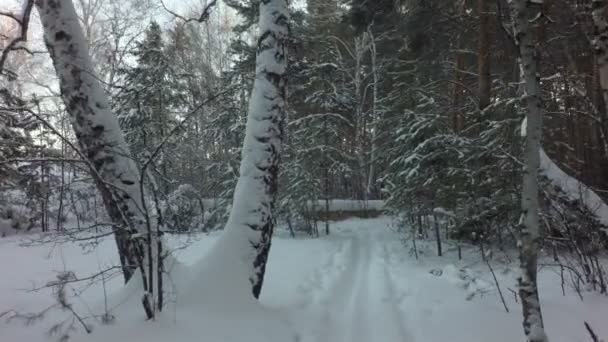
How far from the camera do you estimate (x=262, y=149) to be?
190 inches

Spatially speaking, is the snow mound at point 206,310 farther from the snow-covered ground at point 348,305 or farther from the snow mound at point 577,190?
the snow mound at point 577,190

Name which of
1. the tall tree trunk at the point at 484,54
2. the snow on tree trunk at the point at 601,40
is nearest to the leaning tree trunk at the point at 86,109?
the snow on tree trunk at the point at 601,40

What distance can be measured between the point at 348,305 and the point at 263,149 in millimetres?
2238

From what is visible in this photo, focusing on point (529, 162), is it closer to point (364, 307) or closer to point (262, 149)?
point (262, 149)

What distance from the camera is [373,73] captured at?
68.6 feet

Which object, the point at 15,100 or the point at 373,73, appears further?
the point at 373,73

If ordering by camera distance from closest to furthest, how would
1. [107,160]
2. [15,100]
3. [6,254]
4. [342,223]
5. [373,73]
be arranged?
[107,160], [6,254], [15,100], [342,223], [373,73]

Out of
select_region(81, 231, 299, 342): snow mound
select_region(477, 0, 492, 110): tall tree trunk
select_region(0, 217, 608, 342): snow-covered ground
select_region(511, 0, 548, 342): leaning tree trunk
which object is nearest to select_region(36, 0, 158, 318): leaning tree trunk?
select_region(81, 231, 299, 342): snow mound

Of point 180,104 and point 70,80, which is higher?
point 180,104

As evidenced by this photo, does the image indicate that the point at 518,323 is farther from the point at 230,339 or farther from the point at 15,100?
the point at 15,100

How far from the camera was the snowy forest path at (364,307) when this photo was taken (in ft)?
14.1

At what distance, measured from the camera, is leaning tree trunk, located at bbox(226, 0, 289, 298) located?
4613 mm

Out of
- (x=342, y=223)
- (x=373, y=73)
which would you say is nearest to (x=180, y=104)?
(x=342, y=223)

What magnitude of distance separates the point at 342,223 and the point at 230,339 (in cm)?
1219
